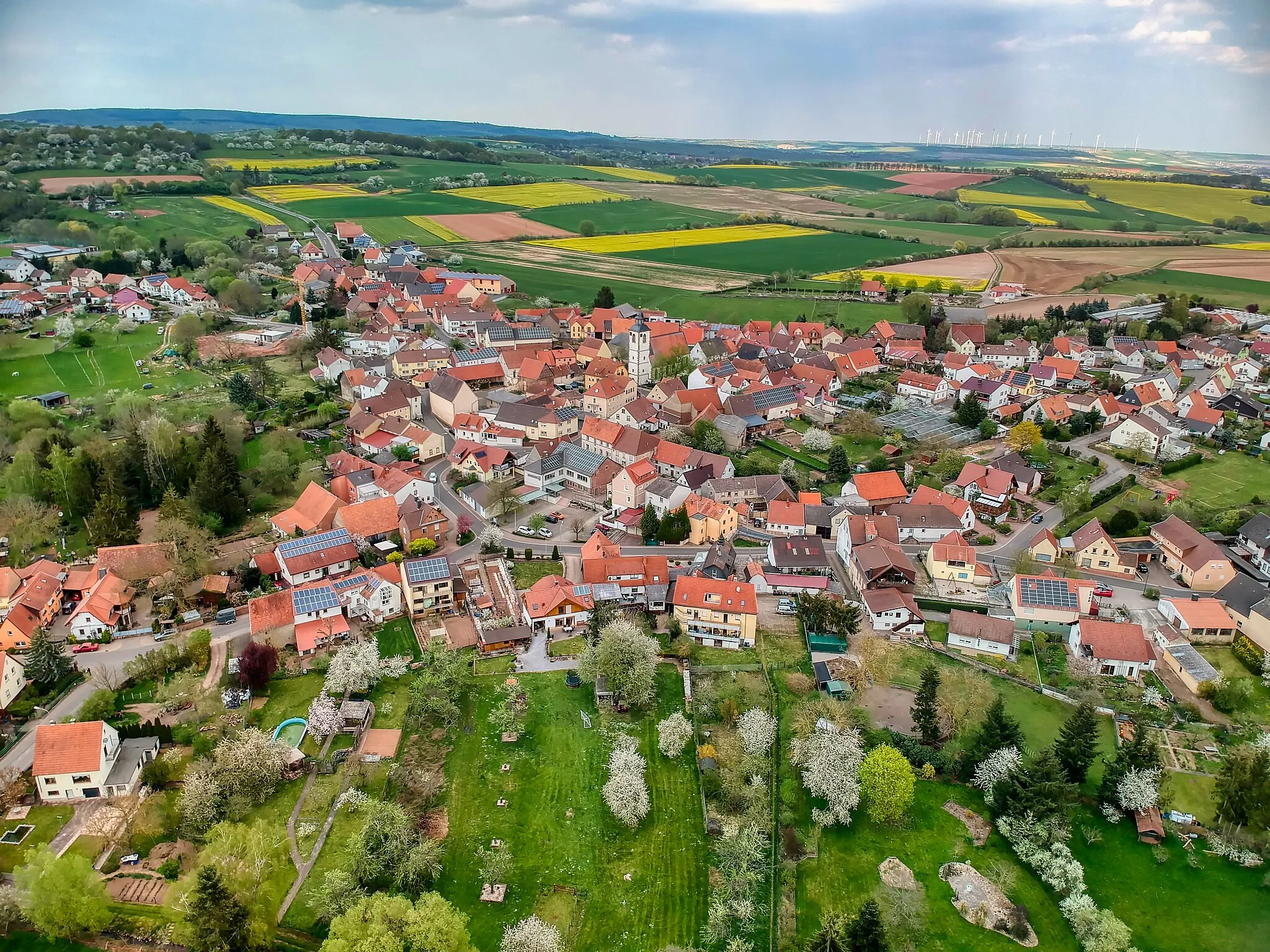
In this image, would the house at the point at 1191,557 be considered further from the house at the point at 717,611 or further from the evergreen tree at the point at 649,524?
the evergreen tree at the point at 649,524

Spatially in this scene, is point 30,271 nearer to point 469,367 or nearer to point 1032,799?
point 469,367

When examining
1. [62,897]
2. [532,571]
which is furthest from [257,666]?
[532,571]

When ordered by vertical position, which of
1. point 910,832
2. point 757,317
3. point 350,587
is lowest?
point 910,832

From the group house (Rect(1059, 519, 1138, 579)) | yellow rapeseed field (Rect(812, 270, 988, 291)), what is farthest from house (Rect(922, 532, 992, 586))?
yellow rapeseed field (Rect(812, 270, 988, 291))

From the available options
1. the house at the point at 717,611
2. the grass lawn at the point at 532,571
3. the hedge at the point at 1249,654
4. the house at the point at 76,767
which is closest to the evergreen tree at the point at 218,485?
the grass lawn at the point at 532,571

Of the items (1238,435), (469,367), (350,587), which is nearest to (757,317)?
(469,367)

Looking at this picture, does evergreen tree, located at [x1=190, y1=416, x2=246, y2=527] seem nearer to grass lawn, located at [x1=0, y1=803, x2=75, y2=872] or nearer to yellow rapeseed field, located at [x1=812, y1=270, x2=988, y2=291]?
grass lawn, located at [x1=0, y1=803, x2=75, y2=872]
